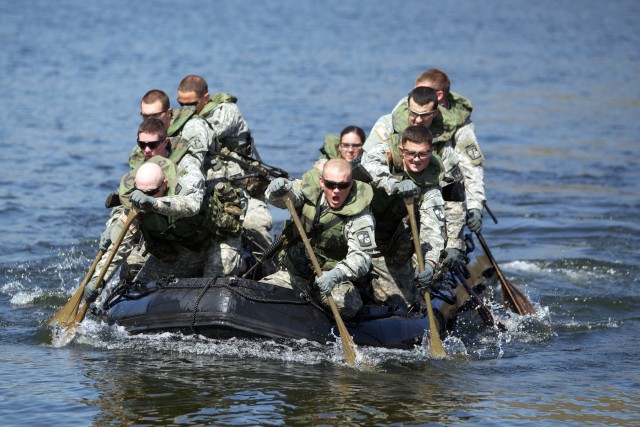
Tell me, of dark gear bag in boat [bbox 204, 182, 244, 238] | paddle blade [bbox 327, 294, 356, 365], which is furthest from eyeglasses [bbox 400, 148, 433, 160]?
dark gear bag in boat [bbox 204, 182, 244, 238]

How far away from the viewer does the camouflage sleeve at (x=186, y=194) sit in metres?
9.13

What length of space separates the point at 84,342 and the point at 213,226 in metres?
1.52

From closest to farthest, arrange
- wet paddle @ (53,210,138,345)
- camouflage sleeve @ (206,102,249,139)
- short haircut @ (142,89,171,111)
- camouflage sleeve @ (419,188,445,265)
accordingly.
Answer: wet paddle @ (53,210,138,345) → camouflage sleeve @ (419,188,445,265) → short haircut @ (142,89,171,111) → camouflage sleeve @ (206,102,249,139)

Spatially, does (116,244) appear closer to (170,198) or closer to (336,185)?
(170,198)

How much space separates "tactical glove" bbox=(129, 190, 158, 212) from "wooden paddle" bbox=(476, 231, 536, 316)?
13.7ft

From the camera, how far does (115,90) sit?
30.2 meters

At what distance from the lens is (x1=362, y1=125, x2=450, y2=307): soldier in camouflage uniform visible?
31.7ft

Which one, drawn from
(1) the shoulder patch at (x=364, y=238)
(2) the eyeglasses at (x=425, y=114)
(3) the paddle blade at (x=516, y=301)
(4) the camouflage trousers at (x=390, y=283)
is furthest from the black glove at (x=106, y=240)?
(3) the paddle blade at (x=516, y=301)

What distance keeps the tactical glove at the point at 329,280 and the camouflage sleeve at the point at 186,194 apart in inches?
43.5

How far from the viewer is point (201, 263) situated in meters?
10.2

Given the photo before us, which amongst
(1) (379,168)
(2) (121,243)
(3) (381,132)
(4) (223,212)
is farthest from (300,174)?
(2) (121,243)

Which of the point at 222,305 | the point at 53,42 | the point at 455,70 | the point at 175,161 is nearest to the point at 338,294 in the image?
the point at 222,305

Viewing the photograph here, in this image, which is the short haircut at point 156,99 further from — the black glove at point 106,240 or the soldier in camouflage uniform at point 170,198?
the black glove at point 106,240

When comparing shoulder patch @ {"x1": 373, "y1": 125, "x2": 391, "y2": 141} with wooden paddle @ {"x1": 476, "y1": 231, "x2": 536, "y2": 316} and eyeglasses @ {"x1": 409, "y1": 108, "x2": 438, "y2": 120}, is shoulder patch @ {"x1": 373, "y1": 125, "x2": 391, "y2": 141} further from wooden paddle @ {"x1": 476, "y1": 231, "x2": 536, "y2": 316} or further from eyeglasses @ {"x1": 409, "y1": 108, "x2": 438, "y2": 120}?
wooden paddle @ {"x1": 476, "y1": 231, "x2": 536, "y2": 316}
